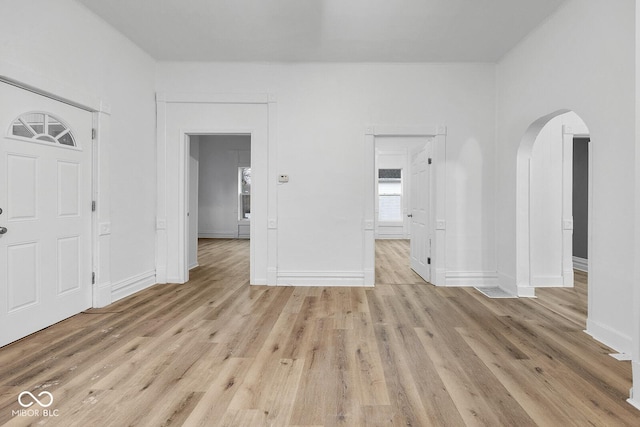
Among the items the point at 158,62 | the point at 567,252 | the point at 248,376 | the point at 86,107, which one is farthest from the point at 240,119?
the point at 567,252

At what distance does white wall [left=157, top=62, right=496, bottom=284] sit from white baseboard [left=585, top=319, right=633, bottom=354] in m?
1.67

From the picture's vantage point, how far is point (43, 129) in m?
2.88

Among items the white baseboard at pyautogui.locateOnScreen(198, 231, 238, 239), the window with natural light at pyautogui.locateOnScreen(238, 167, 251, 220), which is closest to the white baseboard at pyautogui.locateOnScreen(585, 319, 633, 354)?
the window with natural light at pyautogui.locateOnScreen(238, 167, 251, 220)

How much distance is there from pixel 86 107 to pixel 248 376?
313 cm

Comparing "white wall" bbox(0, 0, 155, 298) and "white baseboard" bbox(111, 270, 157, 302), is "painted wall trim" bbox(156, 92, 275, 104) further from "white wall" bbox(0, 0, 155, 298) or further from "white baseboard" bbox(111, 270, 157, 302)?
"white baseboard" bbox(111, 270, 157, 302)

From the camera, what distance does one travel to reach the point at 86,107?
3340mm

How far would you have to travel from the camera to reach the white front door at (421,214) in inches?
185

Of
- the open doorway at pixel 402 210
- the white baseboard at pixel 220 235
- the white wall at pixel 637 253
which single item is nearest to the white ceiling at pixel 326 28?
the open doorway at pixel 402 210

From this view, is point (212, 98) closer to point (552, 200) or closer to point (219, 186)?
point (552, 200)

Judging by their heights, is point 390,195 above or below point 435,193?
above

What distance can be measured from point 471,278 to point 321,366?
3.01 meters

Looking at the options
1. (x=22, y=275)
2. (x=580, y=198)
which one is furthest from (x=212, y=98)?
(x=580, y=198)

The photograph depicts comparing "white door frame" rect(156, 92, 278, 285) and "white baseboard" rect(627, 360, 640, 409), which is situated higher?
"white door frame" rect(156, 92, 278, 285)

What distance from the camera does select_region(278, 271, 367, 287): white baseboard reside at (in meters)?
4.47
